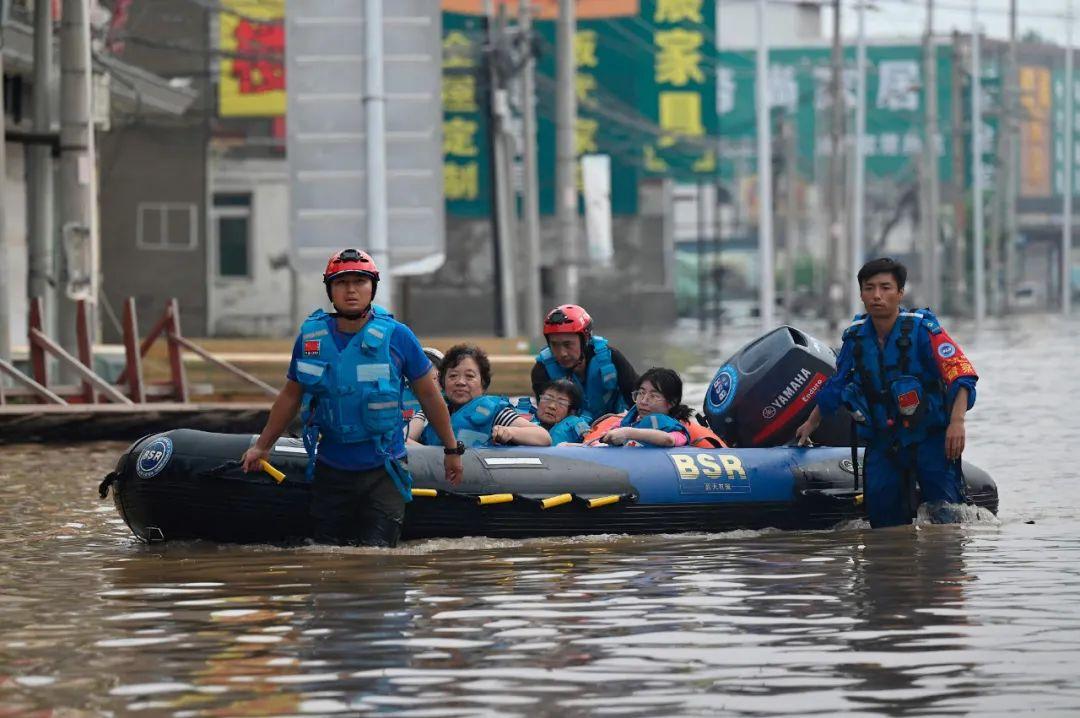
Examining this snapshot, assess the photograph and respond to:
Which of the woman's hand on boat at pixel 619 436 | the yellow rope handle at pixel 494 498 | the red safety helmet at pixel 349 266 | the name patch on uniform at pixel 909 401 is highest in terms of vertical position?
the red safety helmet at pixel 349 266

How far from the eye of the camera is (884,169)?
93375 millimetres

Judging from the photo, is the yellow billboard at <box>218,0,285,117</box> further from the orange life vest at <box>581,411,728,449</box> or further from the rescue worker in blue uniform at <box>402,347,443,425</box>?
the orange life vest at <box>581,411,728,449</box>

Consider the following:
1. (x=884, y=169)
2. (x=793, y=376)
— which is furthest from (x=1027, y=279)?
(x=793, y=376)

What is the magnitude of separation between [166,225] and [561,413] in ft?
96.0

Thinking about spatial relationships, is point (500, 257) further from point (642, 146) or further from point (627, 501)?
point (627, 501)

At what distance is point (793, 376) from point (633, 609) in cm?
382

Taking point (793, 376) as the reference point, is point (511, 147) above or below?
above

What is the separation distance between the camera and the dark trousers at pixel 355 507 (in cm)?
1086

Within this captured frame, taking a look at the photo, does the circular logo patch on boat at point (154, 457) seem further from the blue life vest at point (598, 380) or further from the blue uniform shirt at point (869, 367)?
the blue uniform shirt at point (869, 367)

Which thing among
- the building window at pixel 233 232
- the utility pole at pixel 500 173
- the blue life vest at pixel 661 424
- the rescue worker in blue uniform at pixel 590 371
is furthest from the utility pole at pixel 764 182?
the blue life vest at pixel 661 424

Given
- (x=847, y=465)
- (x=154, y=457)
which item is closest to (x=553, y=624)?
(x=154, y=457)

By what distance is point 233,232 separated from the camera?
144 feet

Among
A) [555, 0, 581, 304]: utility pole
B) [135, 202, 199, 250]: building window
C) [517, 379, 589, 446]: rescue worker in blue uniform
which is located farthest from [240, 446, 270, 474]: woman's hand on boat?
[135, 202, 199, 250]: building window

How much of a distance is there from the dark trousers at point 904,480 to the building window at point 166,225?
30.3 meters
